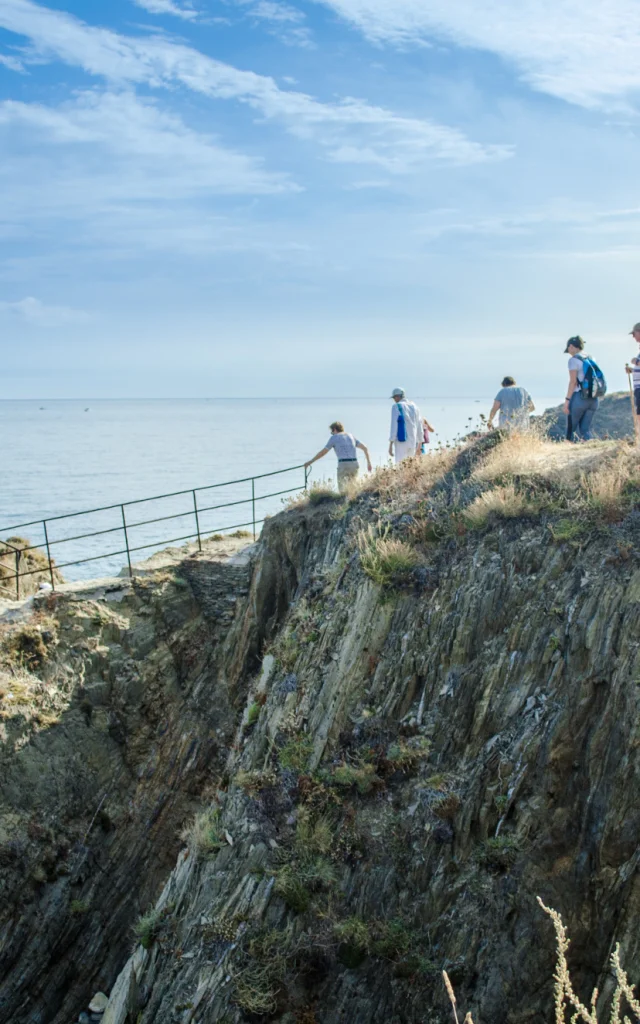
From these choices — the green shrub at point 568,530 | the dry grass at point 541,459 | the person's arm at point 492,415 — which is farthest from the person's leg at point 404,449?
the green shrub at point 568,530

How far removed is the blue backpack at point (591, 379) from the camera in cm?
1356

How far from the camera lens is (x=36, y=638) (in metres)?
15.5

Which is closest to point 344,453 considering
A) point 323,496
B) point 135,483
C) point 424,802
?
point 323,496

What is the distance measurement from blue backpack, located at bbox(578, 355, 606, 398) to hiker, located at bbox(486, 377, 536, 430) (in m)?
1.21

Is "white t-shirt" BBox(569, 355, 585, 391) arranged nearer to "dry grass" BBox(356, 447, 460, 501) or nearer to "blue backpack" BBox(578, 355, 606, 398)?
"blue backpack" BBox(578, 355, 606, 398)

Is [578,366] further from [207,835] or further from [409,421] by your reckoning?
[207,835]

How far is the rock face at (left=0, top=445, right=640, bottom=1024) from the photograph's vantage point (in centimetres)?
784

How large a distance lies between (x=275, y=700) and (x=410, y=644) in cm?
282

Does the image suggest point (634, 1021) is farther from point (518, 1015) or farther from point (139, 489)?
point (139, 489)

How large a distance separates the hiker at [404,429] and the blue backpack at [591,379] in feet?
11.6

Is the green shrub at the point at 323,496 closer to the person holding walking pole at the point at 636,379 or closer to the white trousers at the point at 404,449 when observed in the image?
the white trousers at the point at 404,449

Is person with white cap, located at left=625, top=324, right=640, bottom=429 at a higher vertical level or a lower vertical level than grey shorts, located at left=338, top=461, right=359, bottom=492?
higher

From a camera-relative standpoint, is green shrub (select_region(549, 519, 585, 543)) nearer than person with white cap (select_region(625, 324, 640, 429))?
Yes

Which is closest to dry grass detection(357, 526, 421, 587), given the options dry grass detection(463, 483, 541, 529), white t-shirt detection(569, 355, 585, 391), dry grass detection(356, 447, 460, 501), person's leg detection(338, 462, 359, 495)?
dry grass detection(463, 483, 541, 529)
